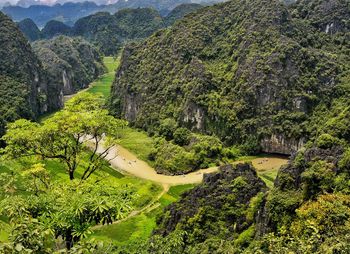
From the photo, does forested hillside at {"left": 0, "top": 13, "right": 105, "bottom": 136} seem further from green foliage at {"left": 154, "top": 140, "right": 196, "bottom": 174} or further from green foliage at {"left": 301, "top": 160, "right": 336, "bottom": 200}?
green foliage at {"left": 301, "top": 160, "right": 336, "bottom": 200}

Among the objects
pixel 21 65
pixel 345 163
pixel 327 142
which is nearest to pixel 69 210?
pixel 345 163

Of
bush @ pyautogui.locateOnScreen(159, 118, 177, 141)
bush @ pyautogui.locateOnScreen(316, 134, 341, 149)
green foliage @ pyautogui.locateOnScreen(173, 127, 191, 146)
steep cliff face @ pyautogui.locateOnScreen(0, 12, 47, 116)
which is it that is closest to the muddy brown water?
green foliage @ pyautogui.locateOnScreen(173, 127, 191, 146)

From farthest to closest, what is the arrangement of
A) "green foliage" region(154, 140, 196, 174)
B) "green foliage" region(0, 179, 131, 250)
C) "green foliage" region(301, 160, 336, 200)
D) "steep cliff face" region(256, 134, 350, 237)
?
"green foliage" region(154, 140, 196, 174)
"green foliage" region(301, 160, 336, 200)
"steep cliff face" region(256, 134, 350, 237)
"green foliage" region(0, 179, 131, 250)

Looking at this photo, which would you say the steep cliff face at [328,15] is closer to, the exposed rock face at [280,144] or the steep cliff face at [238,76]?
the steep cliff face at [238,76]

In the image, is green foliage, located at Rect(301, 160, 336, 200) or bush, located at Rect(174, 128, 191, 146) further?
bush, located at Rect(174, 128, 191, 146)

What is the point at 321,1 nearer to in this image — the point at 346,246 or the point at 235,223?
the point at 235,223

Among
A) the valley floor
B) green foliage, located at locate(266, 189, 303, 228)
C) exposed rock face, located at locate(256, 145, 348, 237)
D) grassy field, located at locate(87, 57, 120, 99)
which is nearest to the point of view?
green foliage, located at locate(266, 189, 303, 228)

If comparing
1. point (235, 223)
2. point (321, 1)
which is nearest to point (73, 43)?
point (321, 1)

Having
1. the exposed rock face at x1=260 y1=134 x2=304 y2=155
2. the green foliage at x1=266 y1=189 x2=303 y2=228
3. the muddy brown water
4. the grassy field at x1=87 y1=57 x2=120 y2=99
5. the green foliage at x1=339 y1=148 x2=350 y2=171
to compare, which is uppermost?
the green foliage at x1=339 y1=148 x2=350 y2=171
